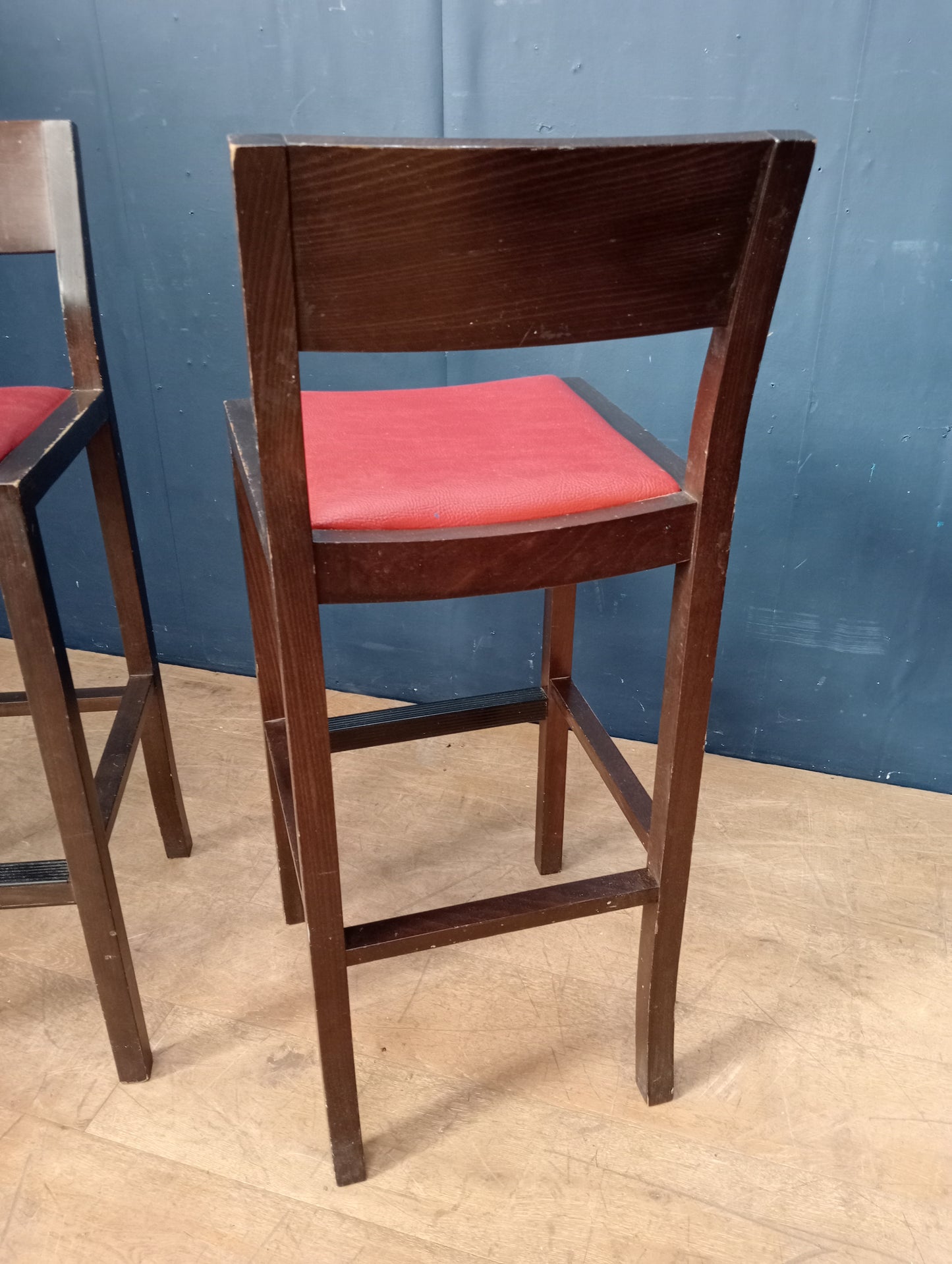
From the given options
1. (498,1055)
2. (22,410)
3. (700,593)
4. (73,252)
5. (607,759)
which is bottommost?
(498,1055)

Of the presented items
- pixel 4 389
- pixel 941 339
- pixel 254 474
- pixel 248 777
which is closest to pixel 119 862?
pixel 248 777

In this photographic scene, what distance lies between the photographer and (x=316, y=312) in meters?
0.68

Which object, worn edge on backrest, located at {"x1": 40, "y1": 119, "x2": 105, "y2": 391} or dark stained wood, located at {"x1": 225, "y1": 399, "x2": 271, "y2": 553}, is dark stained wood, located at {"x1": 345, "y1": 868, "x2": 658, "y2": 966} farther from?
worn edge on backrest, located at {"x1": 40, "y1": 119, "x2": 105, "y2": 391}

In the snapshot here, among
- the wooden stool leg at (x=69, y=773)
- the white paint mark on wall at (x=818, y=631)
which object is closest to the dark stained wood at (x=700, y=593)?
the wooden stool leg at (x=69, y=773)

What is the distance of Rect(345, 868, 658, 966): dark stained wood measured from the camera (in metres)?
0.97

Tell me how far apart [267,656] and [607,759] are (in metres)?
0.44

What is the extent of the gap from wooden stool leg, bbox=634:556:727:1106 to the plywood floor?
A: 0.10 metres

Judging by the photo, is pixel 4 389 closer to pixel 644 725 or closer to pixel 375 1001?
pixel 375 1001

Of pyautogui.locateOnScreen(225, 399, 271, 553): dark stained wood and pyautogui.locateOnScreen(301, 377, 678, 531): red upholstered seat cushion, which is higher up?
pyautogui.locateOnScreen(301, 377, 678, 531): red upholstered seat cushion

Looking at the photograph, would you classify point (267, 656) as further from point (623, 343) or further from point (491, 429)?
point (623, 343)

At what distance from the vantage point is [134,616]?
1.35 metres

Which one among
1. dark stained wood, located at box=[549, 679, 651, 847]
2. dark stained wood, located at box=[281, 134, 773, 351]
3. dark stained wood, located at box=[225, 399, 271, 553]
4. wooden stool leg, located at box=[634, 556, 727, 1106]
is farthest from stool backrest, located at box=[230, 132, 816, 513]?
dark stained wood, located at box=[549, 679, 651, 847]

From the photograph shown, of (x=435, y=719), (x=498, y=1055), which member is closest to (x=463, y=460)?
(x=435, y=719)

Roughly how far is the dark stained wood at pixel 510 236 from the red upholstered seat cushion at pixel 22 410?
0.44 m
